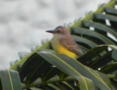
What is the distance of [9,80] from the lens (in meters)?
0.67

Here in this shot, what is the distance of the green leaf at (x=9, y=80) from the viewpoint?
25.5 inches

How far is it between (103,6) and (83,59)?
66 cm

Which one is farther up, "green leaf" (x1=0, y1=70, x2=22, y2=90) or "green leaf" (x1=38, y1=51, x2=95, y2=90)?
"green leaf" (x1=0, y1=70, x2=22, y2=90)

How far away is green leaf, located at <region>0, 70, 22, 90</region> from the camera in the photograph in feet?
2.12

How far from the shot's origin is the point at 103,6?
5.09ft

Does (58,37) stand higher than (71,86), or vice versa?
(71,86)

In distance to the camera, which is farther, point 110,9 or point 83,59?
point 110,9

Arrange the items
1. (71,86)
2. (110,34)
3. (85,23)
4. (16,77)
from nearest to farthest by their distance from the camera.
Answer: (16,77), (71,86), (110,34), (85,23)

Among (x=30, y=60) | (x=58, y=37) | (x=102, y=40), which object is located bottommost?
(x=58, y=37)

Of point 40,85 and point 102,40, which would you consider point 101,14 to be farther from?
point 40,85

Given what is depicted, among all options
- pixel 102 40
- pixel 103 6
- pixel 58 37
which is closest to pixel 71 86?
pixel 102 40

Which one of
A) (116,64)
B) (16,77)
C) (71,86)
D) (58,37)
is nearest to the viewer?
(16,77)

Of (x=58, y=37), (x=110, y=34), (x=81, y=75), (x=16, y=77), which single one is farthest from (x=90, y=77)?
(x=58, y=37)

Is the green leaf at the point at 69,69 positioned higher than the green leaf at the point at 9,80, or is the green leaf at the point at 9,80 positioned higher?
the green leaf at the point at 9,80
